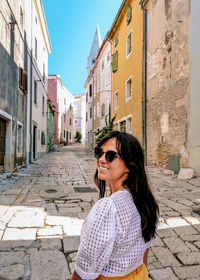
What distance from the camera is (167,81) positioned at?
914cm

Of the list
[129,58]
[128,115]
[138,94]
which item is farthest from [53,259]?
[129,58]

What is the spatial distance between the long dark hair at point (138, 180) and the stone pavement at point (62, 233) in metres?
0.15

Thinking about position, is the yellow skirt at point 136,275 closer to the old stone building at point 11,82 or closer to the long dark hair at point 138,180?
the long dark hair at point 138,180

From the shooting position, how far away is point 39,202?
A: 476 cm

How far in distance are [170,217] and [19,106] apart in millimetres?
8068

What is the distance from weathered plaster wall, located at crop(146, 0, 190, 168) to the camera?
7953mm

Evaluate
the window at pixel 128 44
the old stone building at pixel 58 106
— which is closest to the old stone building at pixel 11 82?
the window at pixel 128 44

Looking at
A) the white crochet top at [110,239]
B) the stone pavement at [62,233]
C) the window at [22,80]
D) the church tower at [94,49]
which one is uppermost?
the church tower at [94,49]

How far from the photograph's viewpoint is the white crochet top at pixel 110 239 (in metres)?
0.86

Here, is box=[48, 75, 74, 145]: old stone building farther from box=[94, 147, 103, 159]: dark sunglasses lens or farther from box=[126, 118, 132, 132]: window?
box=[94, 147, 103, 159]: dark sunglasses lens

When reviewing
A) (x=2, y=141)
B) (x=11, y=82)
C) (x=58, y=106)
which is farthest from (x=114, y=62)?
(x=58, y=106)

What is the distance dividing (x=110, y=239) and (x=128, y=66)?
45.8 ft

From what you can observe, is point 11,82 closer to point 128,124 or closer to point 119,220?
point 128,124

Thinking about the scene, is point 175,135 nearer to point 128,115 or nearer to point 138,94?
point 138,94
